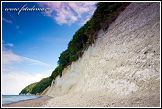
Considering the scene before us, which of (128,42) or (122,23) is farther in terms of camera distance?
(122,23)

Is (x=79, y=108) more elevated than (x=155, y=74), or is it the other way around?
(x=155, y=74)

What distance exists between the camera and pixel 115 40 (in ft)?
60.3

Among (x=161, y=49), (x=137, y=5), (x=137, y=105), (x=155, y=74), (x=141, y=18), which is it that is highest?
(x=137, y=5)

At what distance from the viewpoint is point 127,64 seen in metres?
15.2

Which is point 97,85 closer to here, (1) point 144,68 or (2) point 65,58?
(1) point 144,68

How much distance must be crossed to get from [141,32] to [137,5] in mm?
4508

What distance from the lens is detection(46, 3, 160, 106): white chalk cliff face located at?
12477 millimetres

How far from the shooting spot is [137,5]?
19734 mm

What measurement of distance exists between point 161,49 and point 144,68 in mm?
1257

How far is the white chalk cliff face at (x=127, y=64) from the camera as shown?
12.5m

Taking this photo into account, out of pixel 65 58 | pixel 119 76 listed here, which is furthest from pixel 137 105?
pixel 65 58

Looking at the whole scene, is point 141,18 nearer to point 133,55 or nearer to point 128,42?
point 128,42

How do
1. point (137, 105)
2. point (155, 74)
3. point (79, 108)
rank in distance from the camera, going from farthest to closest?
point (155, 74) → point (79, 108) → point (137, 105)

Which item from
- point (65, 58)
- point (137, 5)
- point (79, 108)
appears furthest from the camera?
point (65, 58)
